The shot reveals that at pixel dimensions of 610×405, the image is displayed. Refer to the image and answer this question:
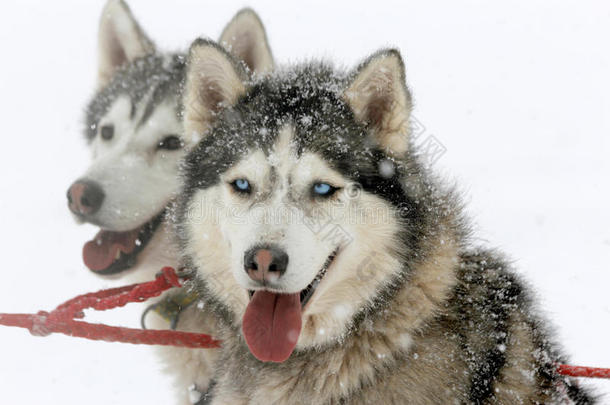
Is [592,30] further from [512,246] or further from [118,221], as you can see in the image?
[118,221]

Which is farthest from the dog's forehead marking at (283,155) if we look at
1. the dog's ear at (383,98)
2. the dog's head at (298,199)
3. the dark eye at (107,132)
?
the dark eye at (107,132)

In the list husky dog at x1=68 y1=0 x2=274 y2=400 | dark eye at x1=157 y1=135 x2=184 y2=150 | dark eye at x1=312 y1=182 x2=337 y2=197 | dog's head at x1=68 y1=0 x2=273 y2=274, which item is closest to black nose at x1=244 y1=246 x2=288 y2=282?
dark eye at x1=312 y1=182 x2=337 y2=197

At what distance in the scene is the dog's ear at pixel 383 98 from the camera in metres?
2.29

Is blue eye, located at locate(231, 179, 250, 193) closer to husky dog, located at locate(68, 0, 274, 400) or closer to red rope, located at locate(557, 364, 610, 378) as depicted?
husky dog, located at locate(68, 0, 274, 400)

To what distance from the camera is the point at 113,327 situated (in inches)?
103

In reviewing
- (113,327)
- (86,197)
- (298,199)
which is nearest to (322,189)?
(298,199)

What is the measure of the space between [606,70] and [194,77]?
1111 cm

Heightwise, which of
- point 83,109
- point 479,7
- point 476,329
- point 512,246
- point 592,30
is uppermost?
point 592,30

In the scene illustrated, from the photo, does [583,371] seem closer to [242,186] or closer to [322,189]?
[322,189]

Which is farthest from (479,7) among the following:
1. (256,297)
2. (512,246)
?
(256,297)

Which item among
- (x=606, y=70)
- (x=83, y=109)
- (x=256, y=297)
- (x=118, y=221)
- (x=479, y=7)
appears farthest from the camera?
(x=479, y=7)

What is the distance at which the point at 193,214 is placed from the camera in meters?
2.55

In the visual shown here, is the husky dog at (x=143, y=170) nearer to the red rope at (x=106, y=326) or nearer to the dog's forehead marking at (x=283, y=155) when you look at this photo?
the red rope at (x=106, y=326)

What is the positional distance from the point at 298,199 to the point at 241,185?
28cm
